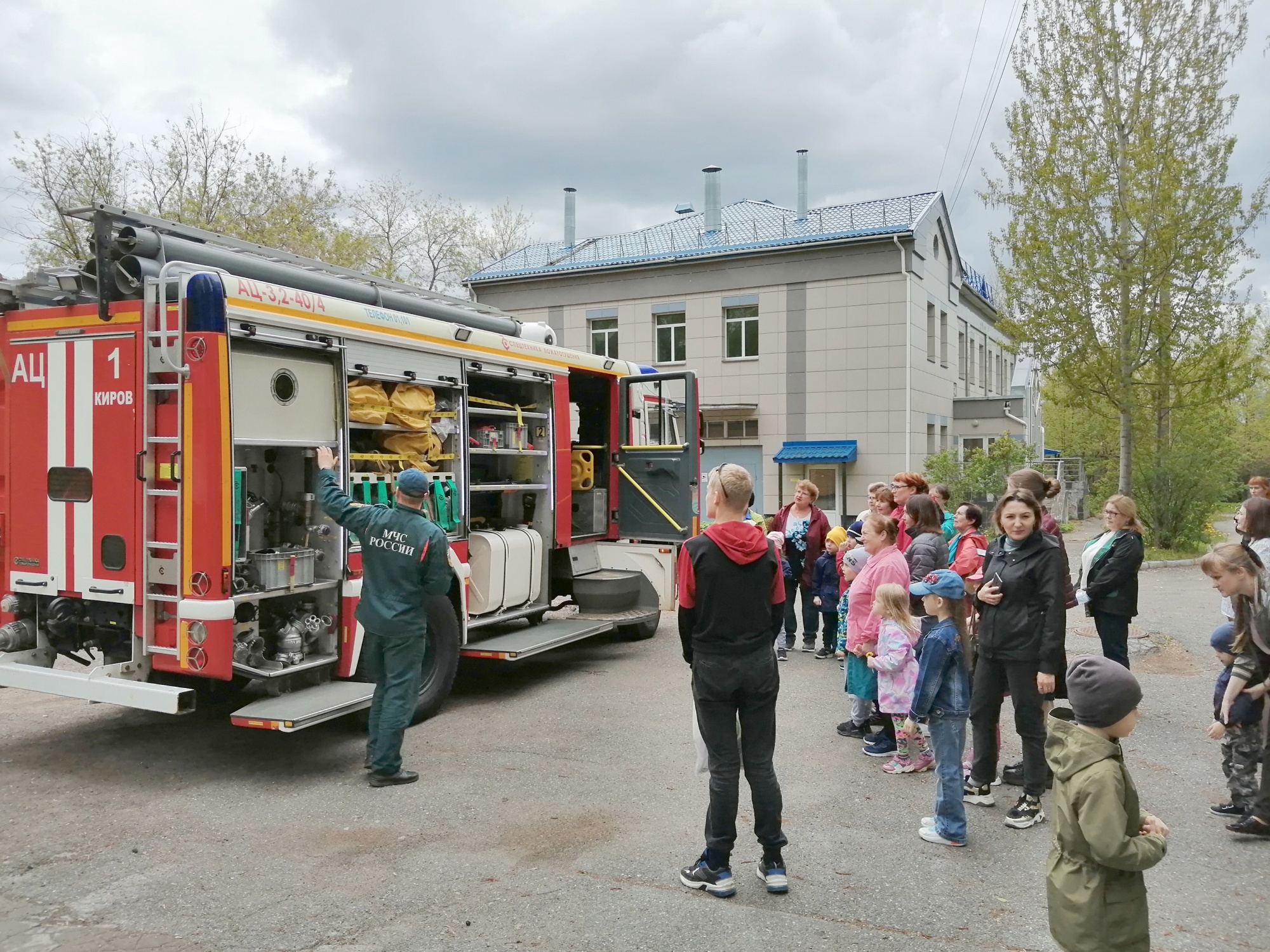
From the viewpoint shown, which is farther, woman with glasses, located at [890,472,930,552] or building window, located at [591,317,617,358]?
building window, located at [591,317,617,358]

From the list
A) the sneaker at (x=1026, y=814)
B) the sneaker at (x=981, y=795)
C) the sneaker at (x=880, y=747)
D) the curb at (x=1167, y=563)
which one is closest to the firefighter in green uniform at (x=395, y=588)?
the sneaker at (x=880, y=747)

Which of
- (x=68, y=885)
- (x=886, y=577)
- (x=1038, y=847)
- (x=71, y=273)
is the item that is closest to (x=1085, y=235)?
(x=886, y=577)

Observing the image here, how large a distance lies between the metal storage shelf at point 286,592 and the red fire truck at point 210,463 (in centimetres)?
2

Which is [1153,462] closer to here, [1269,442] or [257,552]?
[257,552]

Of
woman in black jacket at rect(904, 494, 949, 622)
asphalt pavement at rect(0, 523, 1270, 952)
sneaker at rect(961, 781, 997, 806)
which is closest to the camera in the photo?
asphalt pavement at rect(0, 523, 1270, 952)

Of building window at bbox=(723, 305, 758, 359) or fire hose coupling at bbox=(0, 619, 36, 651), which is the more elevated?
building window at bbox=(723, 305, 758, 359)

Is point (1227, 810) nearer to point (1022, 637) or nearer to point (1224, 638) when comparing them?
point (1224, 638)

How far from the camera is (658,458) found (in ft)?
34.2

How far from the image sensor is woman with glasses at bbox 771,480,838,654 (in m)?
9.56

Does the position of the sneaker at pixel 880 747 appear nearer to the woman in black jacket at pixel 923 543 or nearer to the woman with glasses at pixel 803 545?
the woman in black jacket at pixel 923 543

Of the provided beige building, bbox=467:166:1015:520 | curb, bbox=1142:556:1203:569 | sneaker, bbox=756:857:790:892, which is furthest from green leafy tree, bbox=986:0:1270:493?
sneaker, bbox=756:857:790:892

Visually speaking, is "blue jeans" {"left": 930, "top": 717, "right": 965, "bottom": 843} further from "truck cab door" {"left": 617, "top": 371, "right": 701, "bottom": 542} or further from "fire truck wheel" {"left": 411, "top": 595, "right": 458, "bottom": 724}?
"truck cab door" {"left": 617, "top": 371, "right": 701, "bottom": 542}

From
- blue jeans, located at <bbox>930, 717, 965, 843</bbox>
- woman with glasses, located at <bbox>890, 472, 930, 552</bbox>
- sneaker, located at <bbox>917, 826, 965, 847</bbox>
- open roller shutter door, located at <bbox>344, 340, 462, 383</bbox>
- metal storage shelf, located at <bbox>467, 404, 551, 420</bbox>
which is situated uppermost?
open roller shutter door, located at <bbox>344, 340, 462, 383</bbox>

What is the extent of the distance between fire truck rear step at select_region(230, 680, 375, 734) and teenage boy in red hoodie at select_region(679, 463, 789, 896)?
8.54 feet
